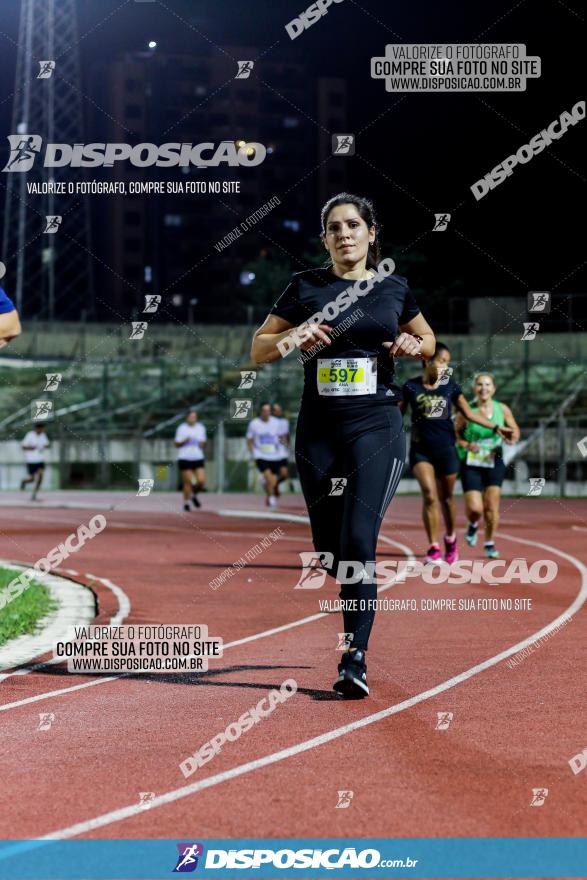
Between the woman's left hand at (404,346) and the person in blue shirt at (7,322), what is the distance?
1824 mm

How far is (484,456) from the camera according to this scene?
52.8ft

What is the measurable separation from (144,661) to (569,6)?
35304 millimetres

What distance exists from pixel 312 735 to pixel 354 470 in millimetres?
1517

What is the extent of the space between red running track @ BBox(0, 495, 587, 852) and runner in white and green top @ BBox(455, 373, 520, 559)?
12.0 ft

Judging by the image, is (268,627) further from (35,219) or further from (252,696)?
(35,219)

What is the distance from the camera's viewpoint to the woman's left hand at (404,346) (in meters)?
7.12

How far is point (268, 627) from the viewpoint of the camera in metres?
10.5

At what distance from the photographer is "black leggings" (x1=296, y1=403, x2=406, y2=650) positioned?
7281 mm

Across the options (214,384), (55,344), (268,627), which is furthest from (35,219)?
(268,627)
